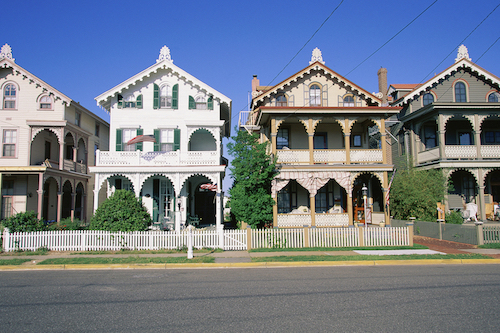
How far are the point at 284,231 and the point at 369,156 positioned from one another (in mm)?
8387

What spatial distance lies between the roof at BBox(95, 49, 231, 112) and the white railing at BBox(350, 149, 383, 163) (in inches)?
353

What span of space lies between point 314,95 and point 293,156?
16.7 feet

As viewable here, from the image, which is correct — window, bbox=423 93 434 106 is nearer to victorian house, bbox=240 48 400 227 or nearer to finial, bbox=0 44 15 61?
victorian house, bbox=240 48 400 227

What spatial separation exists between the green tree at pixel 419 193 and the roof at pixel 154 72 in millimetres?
12837

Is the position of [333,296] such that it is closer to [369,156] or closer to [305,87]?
[369,156]

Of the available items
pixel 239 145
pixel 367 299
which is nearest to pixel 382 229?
pixel 239 145

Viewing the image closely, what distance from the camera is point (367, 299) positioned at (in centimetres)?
814

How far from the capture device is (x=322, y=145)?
A: 24.6 metres

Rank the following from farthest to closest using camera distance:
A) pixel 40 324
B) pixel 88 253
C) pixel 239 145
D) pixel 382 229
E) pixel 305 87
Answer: pixel 305 87, pixel 239 145, pixel 382 229, pixel 88 253, pixel 40 324

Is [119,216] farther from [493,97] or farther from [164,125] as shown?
[493,97]

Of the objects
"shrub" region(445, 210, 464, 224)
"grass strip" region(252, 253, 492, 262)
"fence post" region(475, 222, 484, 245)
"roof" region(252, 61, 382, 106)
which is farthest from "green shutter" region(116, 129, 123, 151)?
"shrub" region(445, 210, 464, 224)

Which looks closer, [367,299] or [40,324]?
[40,324]

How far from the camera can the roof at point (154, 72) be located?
75.3ft

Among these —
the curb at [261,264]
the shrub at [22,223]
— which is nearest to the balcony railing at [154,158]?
the shrub at [22,223]
